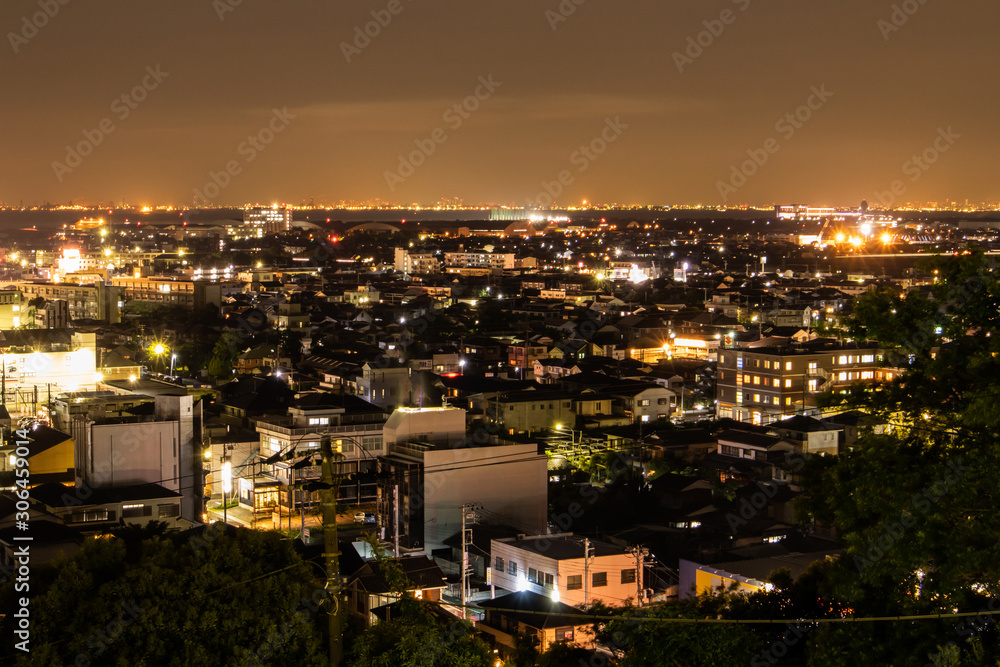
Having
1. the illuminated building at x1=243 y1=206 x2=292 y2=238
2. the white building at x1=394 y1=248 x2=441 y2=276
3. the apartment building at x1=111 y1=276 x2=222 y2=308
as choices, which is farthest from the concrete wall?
the illuminated building at x1=243 y1=206 x2=292 y2=238

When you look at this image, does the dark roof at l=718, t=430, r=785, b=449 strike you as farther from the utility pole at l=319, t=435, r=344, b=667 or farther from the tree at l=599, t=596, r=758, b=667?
the utility pole at l=319, t=435, r=344, b=667

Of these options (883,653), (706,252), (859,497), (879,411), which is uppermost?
(706,252)

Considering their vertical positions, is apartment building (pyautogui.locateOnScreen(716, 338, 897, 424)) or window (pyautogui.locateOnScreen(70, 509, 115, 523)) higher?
apartment building (pyautogui.locateOnScreen(716, 338, 897, 424))

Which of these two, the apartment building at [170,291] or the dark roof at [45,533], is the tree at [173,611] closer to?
the dark roof at [45,533]

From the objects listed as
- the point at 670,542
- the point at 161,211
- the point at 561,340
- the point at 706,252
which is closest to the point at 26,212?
the point at 161,211

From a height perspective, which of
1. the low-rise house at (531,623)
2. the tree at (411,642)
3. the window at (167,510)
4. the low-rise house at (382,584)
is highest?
the tree at (411,642)

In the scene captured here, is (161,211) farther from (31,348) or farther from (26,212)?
(31,348)

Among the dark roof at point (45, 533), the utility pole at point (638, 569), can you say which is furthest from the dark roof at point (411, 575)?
the dark roof at point (45, 533)
